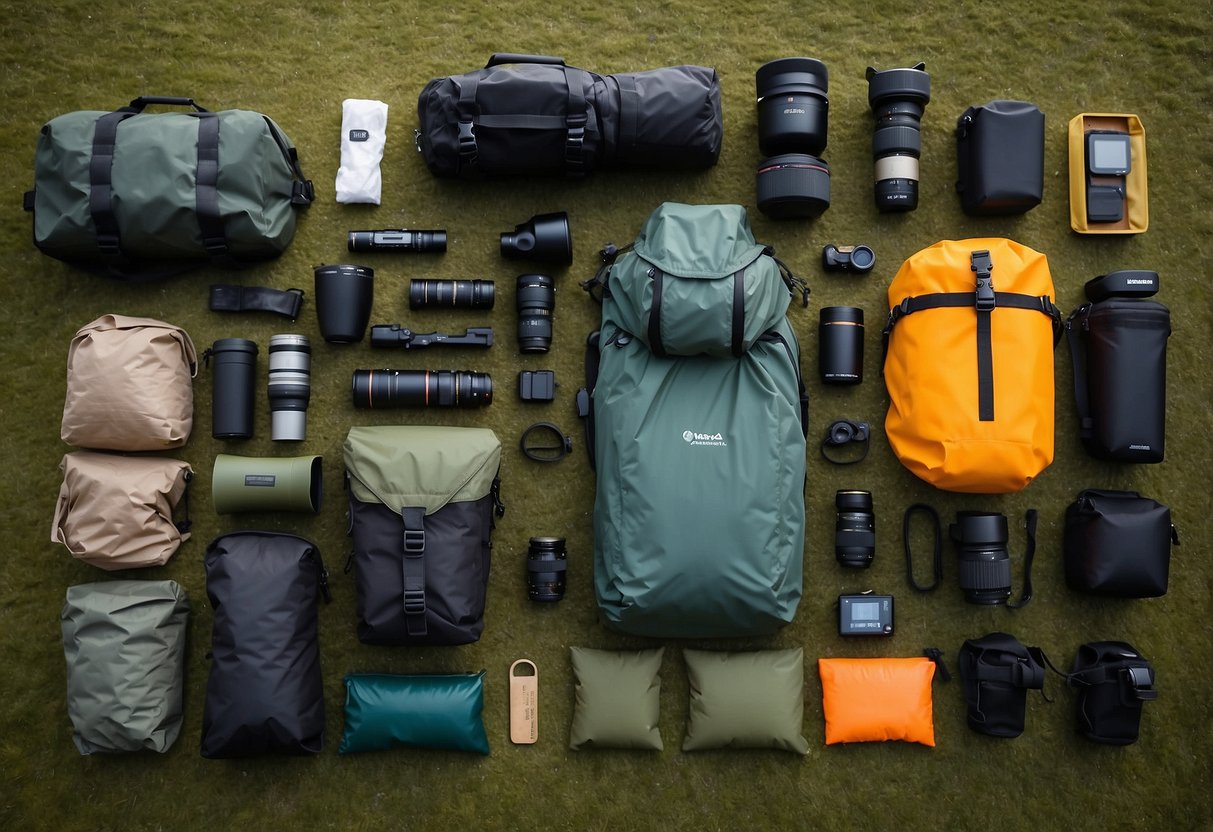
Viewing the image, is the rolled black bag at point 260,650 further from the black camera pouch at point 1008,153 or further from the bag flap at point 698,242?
the black camera pouch at point 1008,153

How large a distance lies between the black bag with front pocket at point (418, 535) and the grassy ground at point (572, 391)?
29cm

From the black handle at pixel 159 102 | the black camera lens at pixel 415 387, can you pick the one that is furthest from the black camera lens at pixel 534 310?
the black handle at pixel 159 102

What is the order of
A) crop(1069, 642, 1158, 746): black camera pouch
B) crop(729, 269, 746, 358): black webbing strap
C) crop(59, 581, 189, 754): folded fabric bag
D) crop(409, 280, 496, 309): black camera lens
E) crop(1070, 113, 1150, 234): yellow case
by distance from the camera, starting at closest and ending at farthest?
crop(729, 269, 746, 358): black webbing strap
crop(59, 581, 189, 754): folded fabric bag
crop(1069, 642, 1158, 746): black camera pouch
crop(409, 280, 496, 309): black camera lens
crop(1070, 113, 1150, 234): yellow case

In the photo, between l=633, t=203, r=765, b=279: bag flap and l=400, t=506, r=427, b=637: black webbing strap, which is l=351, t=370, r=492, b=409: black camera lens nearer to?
l=400, t=506, r=427, b=637: black webbing strap

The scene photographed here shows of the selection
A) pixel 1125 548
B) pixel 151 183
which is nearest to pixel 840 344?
pixel 1125 548

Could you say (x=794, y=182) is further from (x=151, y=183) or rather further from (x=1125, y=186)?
(x=151, y=183)

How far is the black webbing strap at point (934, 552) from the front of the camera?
3.23m

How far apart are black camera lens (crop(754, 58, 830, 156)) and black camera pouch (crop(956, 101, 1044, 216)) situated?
0.66 meters

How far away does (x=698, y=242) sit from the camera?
292 cm

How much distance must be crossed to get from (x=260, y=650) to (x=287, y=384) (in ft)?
3.33

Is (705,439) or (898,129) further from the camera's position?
(898,129)

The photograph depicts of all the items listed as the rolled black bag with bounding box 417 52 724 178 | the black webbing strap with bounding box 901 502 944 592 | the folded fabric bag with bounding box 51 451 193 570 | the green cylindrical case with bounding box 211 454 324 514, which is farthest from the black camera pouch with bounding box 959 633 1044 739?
the folded fabric bag with bounding box 51 451 193 570

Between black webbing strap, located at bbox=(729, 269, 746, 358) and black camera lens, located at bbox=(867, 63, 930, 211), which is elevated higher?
black camera lens, located at bbox=(867, 63, 930, 211)

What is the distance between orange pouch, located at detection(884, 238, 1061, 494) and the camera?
117 inches
